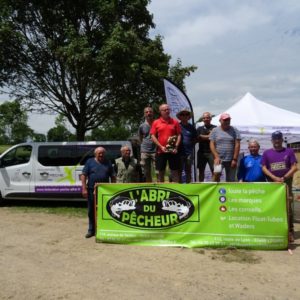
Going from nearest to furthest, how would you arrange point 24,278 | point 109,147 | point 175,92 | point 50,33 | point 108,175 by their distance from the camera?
1. point 24,278
2. point 108,175
3. point 175,92
4. point 109,147
5. point 50,33

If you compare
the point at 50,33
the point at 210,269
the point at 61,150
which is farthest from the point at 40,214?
the point at 50,33

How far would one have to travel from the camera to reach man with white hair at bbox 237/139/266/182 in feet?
24.7

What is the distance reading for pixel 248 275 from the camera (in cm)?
542

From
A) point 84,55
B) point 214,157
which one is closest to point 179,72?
point 84,55

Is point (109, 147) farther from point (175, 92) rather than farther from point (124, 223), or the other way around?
point (124, 223)

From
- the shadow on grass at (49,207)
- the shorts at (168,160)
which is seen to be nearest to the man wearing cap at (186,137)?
the shorts at (168,160)

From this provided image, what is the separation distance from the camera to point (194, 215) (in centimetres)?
688

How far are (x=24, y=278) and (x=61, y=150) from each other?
20.1 ft

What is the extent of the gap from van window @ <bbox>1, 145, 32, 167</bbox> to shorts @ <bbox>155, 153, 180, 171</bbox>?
16.4 ft

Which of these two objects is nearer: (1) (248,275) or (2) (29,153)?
(1) (248,275)

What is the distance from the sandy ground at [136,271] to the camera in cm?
482

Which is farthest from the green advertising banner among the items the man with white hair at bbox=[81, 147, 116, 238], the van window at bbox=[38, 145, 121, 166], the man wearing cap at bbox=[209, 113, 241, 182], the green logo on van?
the van window at bbox=[38, 145, 121, 166]

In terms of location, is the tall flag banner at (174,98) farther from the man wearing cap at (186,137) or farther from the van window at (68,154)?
the van window at (68,154)

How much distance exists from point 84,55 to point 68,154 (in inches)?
123
